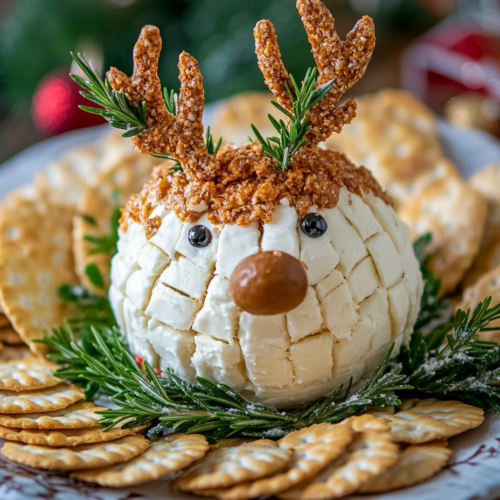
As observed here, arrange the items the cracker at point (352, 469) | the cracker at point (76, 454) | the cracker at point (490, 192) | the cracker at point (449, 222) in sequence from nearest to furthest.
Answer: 1. the cracker at point (352, 469)
2. the cracker at point (76, 454)
3. the cracker at point (449, 222)
4. the cracker at point (490, 192)

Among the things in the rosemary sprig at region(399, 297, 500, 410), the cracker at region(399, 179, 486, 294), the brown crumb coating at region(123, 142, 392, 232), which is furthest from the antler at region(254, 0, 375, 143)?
the cracker at region(399, 179, 486, 294)

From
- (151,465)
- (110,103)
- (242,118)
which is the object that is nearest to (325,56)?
(110,103)

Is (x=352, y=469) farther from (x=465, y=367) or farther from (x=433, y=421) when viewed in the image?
(x=465, y=367)

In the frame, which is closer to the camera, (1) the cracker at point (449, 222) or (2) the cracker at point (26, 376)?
(2) the cracker at point (26, 376)

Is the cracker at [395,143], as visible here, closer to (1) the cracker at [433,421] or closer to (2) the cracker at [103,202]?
(2) the cracker at [103,202]

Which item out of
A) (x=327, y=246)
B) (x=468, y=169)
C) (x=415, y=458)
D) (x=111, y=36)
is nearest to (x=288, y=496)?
(x=415, y=458)

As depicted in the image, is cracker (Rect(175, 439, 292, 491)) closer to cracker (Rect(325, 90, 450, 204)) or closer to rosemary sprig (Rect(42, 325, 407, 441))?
rosemary sprig (Rect(42, 325, 407, 441))

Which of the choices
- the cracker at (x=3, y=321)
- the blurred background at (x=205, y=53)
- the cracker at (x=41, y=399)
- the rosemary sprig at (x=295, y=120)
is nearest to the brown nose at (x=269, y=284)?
the rosemary sprig at (x=295, y=120)
